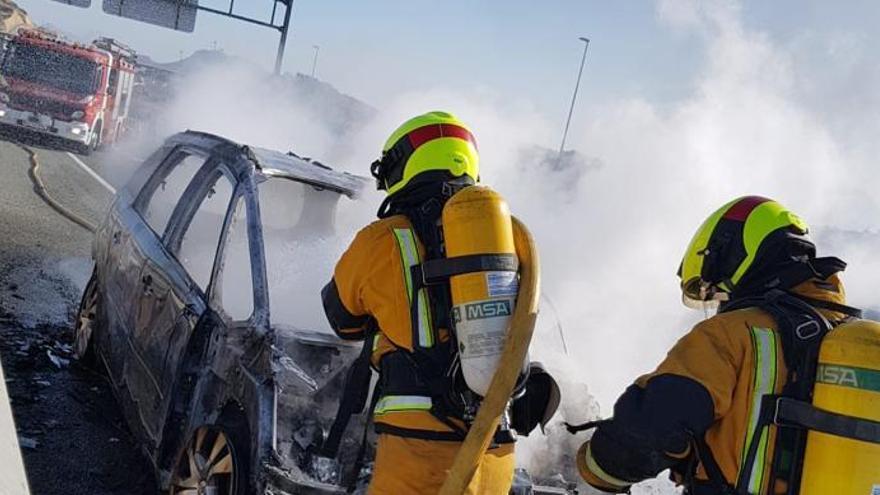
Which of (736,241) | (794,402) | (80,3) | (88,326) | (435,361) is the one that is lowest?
(88,326)

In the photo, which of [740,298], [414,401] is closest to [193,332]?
[414,401]

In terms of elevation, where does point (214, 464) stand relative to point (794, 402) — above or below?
below

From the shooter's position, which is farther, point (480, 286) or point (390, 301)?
point (390, 301)

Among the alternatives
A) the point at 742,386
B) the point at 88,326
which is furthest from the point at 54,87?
the point at 742,386

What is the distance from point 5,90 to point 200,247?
16541mm

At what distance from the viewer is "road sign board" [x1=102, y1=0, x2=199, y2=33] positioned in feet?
63.2

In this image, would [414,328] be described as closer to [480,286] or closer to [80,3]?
[480,286]

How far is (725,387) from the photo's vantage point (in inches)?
90.5

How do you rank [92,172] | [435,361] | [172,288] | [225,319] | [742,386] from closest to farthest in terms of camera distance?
[742,386] < [435,361] < [225,319] < [172,288] < [92,172]

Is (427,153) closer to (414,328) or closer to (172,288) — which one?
(414,328)

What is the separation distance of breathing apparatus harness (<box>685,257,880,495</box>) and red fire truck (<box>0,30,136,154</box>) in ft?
61.0

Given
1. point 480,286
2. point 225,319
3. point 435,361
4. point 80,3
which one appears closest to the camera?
point 480,286

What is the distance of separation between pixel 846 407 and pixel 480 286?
1049 mm

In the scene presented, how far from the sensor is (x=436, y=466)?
266 centimetres
